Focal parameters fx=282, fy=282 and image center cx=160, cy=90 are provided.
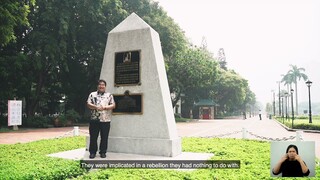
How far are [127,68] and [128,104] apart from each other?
42.7 inches

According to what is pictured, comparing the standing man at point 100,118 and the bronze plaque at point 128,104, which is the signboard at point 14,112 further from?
the standing man at point 100,118

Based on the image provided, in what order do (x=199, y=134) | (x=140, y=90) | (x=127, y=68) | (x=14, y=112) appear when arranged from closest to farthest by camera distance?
1. (x=140, y=90)
2. (x=127, y=68)
3. (x=14, y=112)
4. (x=199, y=134)

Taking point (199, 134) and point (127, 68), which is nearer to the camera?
point (127, 68)

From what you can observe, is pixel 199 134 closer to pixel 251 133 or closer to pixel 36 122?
pixel 251 133

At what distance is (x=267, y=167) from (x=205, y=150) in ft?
10.1

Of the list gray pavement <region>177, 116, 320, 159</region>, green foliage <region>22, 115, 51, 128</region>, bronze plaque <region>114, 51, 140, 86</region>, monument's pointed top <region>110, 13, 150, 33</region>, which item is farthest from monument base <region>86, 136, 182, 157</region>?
green foliage <region>22, 115, 51, 128</region>

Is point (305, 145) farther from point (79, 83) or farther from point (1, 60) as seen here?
point (79, 83)

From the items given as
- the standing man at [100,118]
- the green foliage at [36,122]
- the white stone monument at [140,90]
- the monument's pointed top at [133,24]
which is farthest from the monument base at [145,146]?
the green foliage at [36,122]

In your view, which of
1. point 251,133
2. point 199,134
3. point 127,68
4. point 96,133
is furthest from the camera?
point 199,134

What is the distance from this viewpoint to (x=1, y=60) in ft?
76.6

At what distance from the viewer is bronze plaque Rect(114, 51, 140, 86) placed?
8.28 metres

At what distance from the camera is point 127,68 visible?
8438mm

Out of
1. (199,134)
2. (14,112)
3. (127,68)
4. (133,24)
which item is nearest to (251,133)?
(199,134)

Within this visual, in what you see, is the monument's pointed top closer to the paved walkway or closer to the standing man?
the standing man
